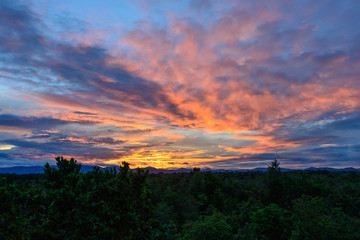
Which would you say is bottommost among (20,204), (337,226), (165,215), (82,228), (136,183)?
(165,215)

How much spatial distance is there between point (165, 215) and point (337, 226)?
3304 centimetres

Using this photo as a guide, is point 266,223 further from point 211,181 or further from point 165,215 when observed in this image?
point 211,181

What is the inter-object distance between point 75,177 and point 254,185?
Answer: 69880mm

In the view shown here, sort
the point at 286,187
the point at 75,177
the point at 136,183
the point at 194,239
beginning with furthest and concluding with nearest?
1. the point at 286,187
2. the point at 194,239
3. the point at 136,183
4. the point at 75,177

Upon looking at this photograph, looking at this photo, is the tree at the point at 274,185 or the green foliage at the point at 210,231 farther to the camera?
the tree at the point at 274,185

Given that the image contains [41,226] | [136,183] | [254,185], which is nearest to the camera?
[41,226]

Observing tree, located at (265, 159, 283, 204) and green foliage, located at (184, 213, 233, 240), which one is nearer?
green foliage, located at (184, 213, 233, 240)

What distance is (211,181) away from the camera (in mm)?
79250

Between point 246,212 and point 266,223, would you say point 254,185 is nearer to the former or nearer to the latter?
point 246,212

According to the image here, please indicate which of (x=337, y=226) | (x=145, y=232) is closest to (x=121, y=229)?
(x=145, y=232)

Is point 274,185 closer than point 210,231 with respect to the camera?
No

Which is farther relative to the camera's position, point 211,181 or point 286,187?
point 211,181

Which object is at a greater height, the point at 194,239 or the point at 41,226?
the point at 41,226

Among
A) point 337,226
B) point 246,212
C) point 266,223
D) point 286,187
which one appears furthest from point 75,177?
point 286,187
